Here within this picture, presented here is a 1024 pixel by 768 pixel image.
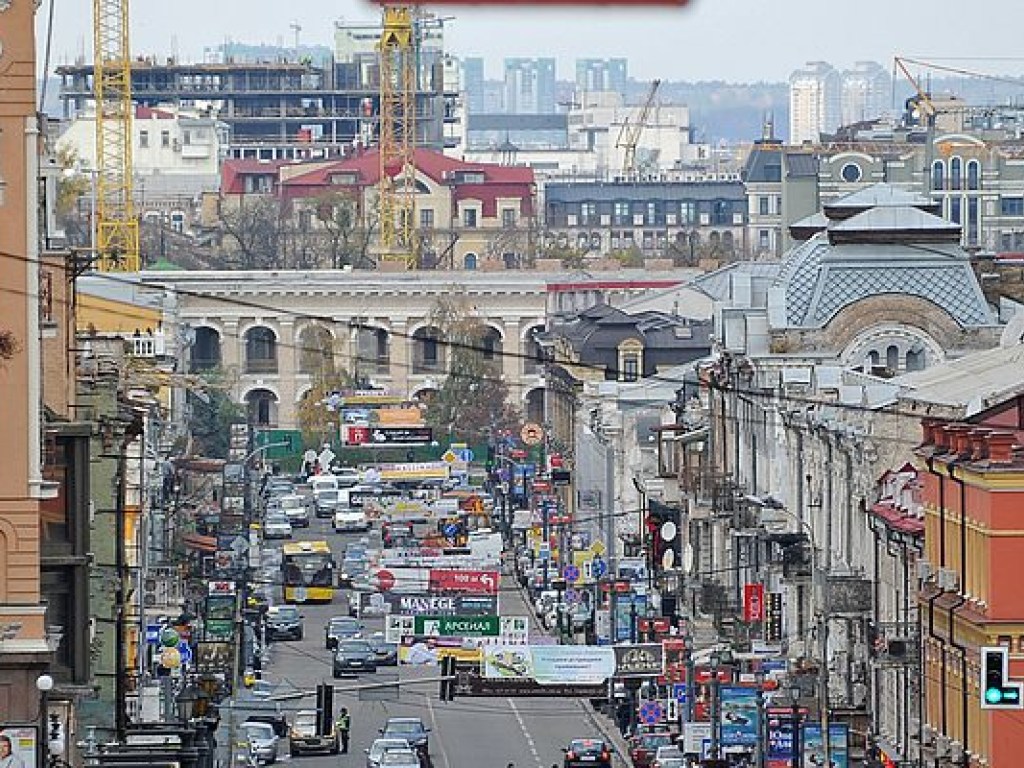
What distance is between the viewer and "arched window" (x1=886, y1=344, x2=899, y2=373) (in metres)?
79.4

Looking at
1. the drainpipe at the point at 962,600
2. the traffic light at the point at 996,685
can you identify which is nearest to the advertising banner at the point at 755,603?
the drainpipe at the point at 962,600

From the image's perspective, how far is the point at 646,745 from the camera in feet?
251

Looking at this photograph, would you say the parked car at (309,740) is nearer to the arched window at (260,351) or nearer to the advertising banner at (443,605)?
the advertising banner at (443,605)

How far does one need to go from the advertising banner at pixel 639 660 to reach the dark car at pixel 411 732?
3789 mm

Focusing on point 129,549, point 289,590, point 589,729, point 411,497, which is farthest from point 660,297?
point 129,549

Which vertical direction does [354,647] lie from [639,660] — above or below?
below

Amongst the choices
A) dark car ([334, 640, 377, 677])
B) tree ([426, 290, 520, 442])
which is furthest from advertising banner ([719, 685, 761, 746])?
tree ([426, 290, 520, 442])

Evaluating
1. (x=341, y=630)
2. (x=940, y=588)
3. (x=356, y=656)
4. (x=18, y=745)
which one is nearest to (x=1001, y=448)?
(x=940, y=588)

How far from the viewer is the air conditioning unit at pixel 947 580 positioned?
178 ft

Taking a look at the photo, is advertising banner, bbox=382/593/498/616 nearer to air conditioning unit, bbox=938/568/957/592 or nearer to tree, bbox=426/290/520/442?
air conditioning unit, bbox=938/568/957/592

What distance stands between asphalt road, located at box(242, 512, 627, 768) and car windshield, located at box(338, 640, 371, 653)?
549 millimetres

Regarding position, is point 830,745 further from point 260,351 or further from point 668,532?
point 260,351

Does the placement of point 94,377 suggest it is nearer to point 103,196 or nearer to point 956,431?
point 956,431

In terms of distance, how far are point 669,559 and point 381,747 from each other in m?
19.9
